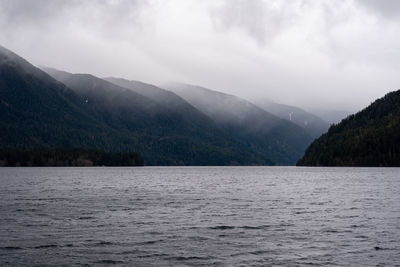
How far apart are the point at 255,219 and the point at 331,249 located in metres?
18.4

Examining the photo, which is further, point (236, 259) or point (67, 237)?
point (67, 237)

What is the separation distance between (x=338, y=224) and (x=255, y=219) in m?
10.0

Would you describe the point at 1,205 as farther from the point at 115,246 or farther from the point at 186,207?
the point at 115,246

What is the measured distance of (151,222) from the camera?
50969 mm

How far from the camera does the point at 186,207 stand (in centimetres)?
6744

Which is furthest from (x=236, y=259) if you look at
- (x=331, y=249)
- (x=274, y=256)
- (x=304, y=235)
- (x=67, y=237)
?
(x=67, y=237)

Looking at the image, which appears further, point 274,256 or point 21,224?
point 21,224

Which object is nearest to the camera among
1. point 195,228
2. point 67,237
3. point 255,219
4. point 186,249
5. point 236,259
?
point 236,259

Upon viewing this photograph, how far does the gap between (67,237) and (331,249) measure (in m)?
24.1

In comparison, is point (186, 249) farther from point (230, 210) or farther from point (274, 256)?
point (230, 210)

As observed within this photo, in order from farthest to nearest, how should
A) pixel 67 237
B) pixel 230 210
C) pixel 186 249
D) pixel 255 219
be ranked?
pixel 230 210, pixel 255 219, pixel 67 237, pixel 186 249

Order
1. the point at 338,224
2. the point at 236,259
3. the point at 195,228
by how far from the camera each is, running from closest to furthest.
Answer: the point at 236,259 → the point at 195,228 → the point at 338,224

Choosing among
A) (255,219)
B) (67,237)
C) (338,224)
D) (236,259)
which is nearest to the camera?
(236,259)

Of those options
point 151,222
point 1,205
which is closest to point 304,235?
point 151,222
